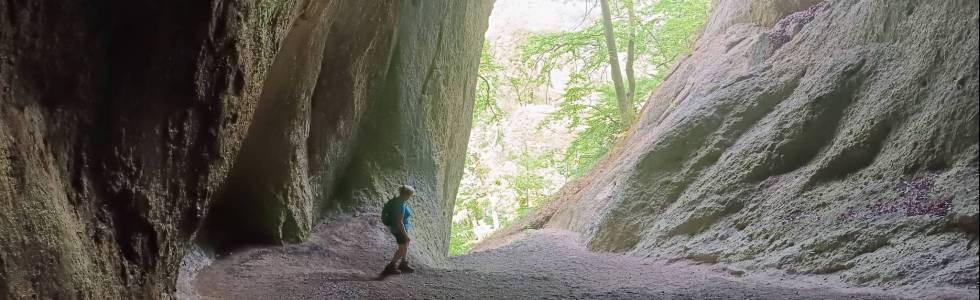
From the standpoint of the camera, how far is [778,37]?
9.53 metres

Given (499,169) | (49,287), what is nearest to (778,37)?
(49,287)

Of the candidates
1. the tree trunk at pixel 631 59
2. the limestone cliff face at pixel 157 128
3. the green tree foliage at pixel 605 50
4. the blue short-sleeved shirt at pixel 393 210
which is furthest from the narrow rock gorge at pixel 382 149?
the tree trunk at pixel 631 59

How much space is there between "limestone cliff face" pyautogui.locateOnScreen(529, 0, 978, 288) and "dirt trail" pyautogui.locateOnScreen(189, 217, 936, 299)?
0.45 meters

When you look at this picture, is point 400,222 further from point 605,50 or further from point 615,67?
point 605,50

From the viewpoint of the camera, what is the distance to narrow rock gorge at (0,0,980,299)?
3.81 m

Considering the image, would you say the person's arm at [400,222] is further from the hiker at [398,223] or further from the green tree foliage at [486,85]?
the green tree foliage at [486,85]

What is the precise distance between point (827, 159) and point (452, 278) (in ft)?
12.7

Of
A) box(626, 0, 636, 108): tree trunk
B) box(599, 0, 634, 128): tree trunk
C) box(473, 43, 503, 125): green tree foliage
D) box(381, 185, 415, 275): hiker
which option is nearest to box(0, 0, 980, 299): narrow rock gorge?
box(381, 185, 415, 275): hiker

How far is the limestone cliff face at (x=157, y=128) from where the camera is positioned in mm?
3561

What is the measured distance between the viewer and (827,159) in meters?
6.30

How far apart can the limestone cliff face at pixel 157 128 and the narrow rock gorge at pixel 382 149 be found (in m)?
0.02

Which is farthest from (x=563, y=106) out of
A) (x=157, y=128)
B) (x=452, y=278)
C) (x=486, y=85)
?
(x=157, y=128)

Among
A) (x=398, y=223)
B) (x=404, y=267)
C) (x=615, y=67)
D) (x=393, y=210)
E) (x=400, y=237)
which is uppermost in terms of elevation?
(x=615, y=67)

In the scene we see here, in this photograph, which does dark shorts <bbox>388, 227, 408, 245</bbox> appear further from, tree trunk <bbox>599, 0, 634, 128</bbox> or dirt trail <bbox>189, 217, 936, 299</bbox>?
tree trunk <bbox>599, 0, 634, 128</bbox>
